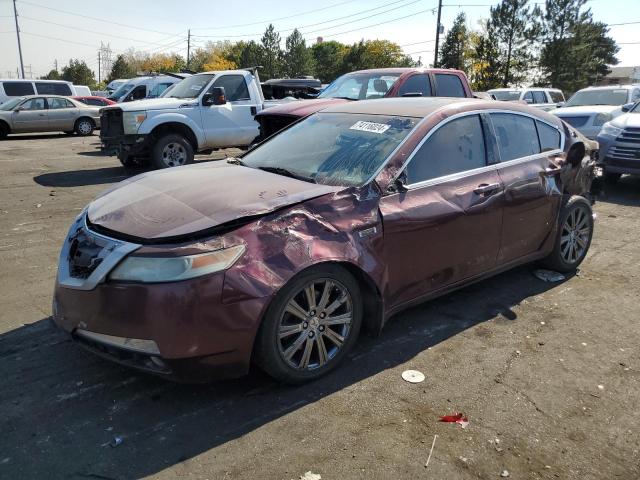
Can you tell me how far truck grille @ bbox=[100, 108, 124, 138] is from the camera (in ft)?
33.9

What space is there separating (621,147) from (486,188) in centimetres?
659

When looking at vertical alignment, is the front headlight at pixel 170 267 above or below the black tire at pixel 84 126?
above

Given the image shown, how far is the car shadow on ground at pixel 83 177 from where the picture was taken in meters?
9.95

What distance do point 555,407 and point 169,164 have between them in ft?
29.9

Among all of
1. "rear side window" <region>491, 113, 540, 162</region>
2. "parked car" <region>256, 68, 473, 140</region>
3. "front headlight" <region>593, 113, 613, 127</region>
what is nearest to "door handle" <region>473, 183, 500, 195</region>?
"rear side window" <region>491, 113, 540, 162</region>

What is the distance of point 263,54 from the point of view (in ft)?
234

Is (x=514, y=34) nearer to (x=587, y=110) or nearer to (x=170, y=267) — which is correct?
(x=587, y=110)

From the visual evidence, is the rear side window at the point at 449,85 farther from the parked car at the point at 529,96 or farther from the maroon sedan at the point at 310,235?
the parked car at the point at 529,96

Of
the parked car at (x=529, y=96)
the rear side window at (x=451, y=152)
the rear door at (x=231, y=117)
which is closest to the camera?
the rear side window at (x=451, y=152)

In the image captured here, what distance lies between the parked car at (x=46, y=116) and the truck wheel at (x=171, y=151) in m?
11.0

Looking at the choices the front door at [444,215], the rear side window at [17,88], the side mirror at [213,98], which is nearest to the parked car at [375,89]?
the side mirror at [213,98]

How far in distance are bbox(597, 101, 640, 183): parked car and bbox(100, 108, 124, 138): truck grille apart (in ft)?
28.8

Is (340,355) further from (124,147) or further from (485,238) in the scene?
(124,147)

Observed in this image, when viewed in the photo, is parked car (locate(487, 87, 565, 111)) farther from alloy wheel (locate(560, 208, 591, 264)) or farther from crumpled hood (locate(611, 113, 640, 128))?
A: alloy wheel (locate(560, 208, 591, 264))
